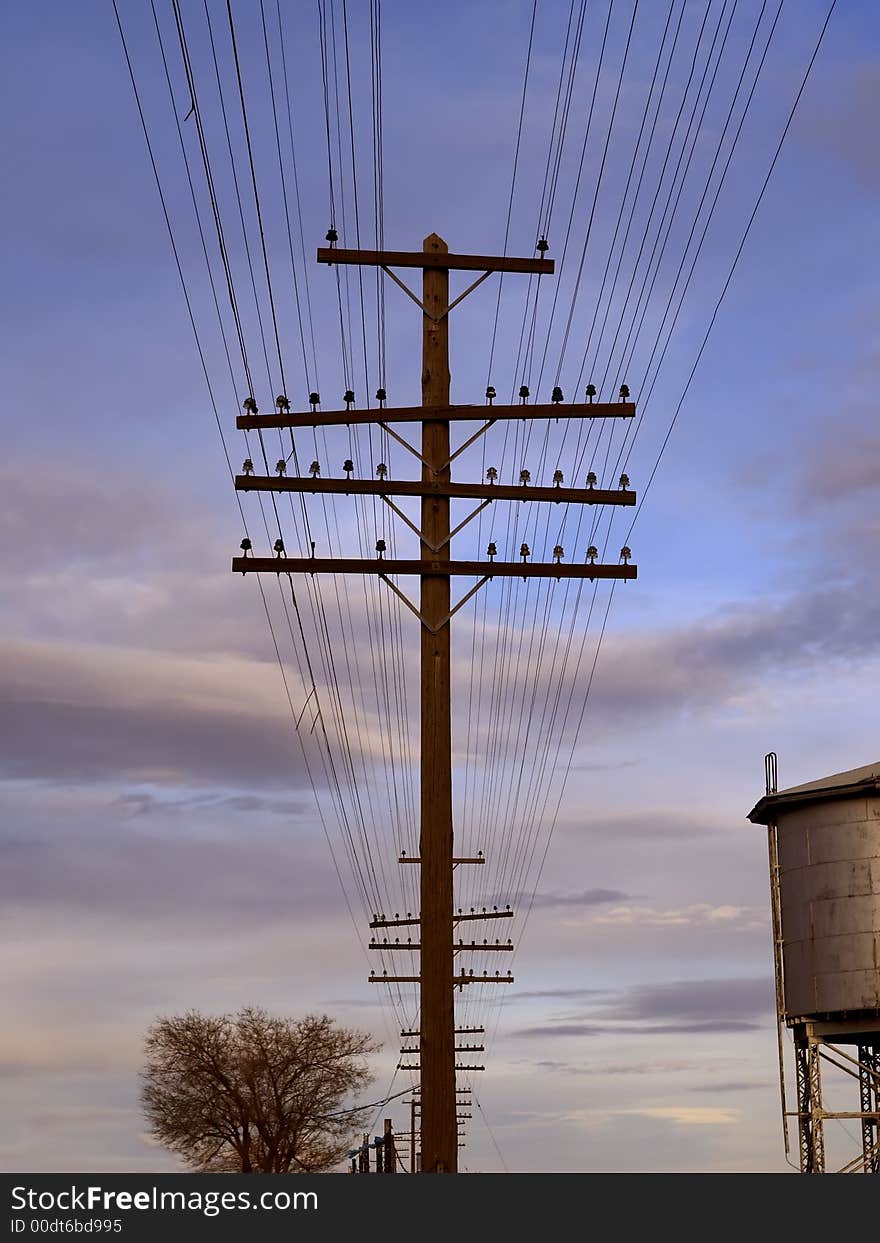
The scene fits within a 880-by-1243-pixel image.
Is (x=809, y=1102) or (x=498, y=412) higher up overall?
(x=498, y=412)

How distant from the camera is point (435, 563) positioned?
2409 cm

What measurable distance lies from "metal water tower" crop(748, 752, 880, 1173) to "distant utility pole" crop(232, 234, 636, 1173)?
16109mm

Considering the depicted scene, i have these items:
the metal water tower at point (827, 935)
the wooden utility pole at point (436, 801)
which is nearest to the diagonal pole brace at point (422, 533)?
A: the wooden utility pole at point (436, 801)

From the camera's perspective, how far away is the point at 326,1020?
231ft

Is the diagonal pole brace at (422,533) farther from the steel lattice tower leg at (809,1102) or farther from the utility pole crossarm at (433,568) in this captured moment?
→ the steel lattice tower leg at (809,1102)

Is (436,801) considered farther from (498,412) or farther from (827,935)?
(827,935)

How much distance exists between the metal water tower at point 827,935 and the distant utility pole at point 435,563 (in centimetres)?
1611

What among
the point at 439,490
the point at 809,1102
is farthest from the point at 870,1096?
the point at 439,490

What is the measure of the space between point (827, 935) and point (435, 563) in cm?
1850

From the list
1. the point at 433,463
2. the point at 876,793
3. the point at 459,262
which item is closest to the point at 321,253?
the point at 459,262

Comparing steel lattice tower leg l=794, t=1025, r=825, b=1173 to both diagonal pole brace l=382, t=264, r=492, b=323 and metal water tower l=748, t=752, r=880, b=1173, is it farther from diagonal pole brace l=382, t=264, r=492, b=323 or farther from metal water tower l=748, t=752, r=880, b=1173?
diagonal pole brace l=382, t=264, r=492, b=323
